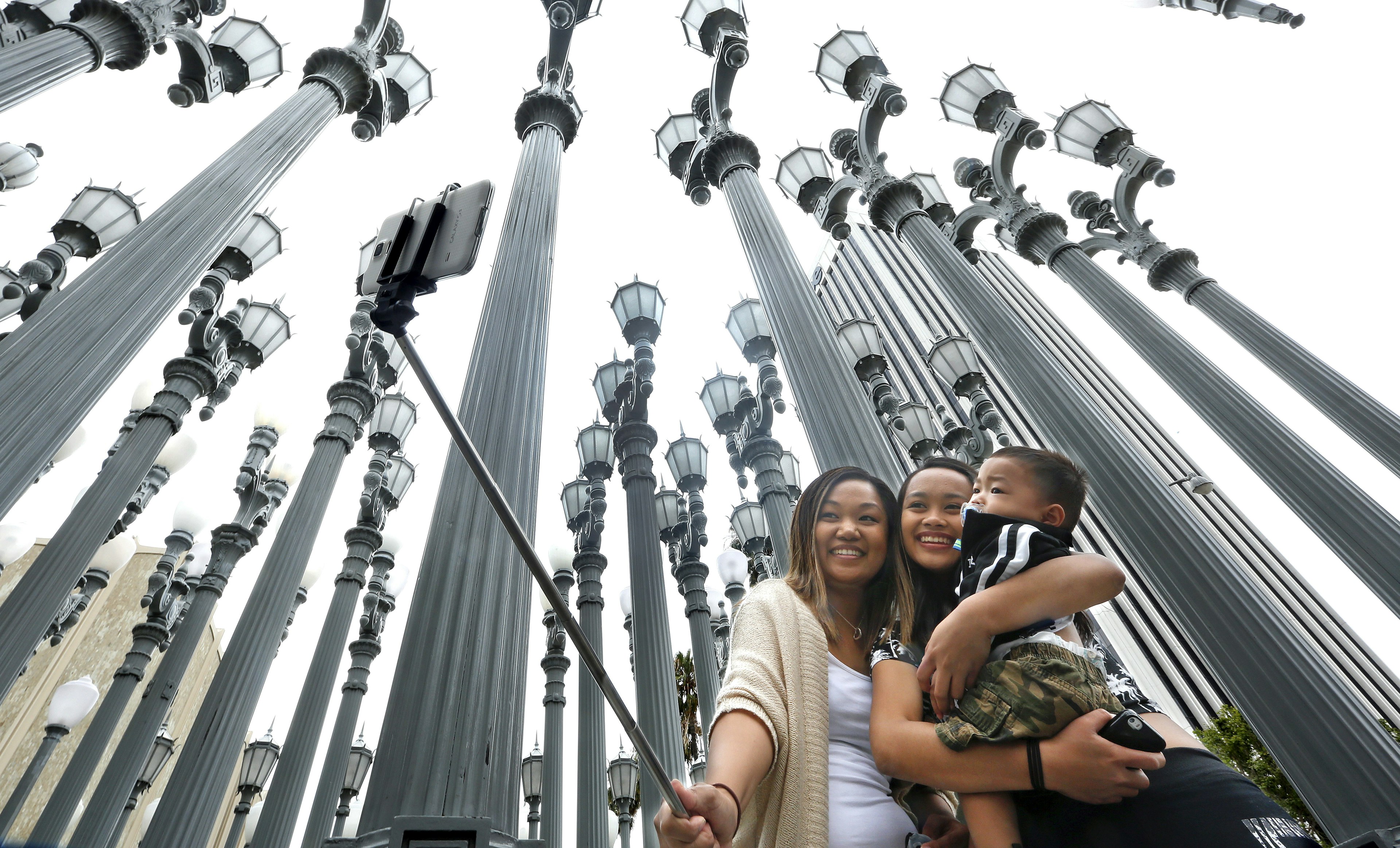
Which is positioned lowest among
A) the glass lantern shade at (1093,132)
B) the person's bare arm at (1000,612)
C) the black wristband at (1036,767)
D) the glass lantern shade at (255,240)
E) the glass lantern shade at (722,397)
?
the black wristband at (1036,767)

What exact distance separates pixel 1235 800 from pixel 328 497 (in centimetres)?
889

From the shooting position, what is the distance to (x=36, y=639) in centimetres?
633

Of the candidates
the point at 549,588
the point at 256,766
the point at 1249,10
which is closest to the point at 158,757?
the point at 256,766

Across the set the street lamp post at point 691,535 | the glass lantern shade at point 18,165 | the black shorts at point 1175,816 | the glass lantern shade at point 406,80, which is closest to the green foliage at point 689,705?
the street lamp post at point 691,535

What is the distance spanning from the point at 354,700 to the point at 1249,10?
14342mm

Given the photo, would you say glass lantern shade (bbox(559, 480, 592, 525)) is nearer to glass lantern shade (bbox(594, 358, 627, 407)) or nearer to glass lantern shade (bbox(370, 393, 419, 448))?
glass lantern shade (bbox(594, 358, 627, 407))

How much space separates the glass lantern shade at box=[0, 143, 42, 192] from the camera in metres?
8.42

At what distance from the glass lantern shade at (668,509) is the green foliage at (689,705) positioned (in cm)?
Answer: 698

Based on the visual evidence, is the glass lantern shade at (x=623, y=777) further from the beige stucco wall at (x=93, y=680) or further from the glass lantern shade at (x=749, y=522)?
the beige stucco wall at (x=93, y=680)

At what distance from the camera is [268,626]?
23.9 ft

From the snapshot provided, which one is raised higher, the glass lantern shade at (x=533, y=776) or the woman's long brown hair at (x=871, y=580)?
the glass lantern shade at (x=533, y=776)

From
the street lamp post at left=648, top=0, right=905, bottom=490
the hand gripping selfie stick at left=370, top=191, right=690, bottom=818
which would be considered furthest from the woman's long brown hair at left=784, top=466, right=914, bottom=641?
the street lamp post at left=648, top=0, right=905, bottom=490

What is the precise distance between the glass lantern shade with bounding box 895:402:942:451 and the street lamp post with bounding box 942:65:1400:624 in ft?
7.26

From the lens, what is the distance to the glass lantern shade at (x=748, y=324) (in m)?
10.5
